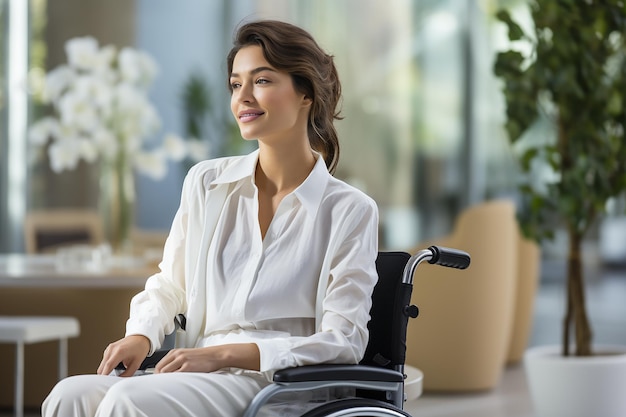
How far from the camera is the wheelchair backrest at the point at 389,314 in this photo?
2.22 m

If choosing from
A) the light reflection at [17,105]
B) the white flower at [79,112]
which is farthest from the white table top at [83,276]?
the light reflection at [17,105]

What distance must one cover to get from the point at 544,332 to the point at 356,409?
6.47 metres

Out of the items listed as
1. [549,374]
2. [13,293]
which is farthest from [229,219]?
[13,293]

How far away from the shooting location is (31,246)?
661 cm

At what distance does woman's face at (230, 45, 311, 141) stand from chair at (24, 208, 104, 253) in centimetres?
453

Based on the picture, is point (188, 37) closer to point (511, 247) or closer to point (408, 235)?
point (408, 235)

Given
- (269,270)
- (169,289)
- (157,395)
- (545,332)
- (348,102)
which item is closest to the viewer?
(157,395)

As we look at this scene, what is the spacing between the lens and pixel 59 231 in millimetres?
6750

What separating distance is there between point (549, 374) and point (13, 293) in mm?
2335

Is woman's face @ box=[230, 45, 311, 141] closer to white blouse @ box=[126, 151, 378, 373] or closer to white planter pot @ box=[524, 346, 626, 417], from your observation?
white blouse @ box=[126, 151, 378, 373]

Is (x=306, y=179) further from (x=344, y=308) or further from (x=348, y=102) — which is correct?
(x=348, y=102)

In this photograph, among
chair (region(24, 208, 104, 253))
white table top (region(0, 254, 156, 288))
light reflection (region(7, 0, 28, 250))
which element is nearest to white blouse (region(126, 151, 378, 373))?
white table top (region(0, 254, 156, 288))

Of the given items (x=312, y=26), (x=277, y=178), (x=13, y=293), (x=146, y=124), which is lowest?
(x=13, y=293)

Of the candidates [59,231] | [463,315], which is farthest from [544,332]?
[59,231]
